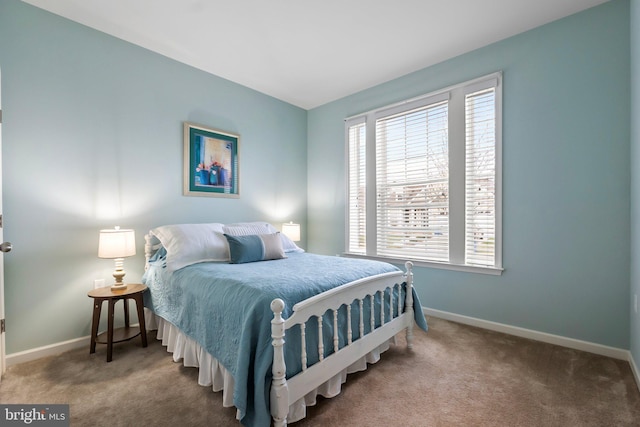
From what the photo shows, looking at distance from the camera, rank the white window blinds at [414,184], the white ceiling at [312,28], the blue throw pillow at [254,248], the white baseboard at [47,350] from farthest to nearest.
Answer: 1. the white window blinds at [414,184]
2. the blue throw pillow at [254,248]
3. the white ceiling at [312,28]
4. the white baseboard at [47,350]

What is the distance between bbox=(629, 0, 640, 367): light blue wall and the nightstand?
11.5 feet

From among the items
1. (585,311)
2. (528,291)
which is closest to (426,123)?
(528,291)

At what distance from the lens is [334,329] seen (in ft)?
5.70

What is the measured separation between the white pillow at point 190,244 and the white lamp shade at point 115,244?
0.27m

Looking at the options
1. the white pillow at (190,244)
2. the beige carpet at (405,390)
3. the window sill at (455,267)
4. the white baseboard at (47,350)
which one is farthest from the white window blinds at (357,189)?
the white baseboard at (47,350)

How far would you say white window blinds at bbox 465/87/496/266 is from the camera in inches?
109

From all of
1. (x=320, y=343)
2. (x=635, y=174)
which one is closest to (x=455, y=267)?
(x=635, y=174)

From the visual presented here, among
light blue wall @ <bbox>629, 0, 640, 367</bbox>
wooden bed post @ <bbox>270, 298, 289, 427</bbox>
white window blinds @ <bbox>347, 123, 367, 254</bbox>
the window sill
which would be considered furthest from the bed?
light blue wall @ <bbox>629, 0, 640, 367</bbox>

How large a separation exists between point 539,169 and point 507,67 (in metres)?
0.98

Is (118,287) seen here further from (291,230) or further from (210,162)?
(291,230)

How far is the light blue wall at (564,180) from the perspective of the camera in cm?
220

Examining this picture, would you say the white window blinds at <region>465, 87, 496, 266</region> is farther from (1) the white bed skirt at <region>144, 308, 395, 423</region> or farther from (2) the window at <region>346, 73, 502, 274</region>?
(1) the white bed skirt at <region>144, 308, 395, 423</region>

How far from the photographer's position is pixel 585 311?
Answer: 2326 millimetres

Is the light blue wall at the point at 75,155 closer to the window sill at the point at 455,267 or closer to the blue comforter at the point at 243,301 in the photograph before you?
the blue comforter at the point at 243,301
